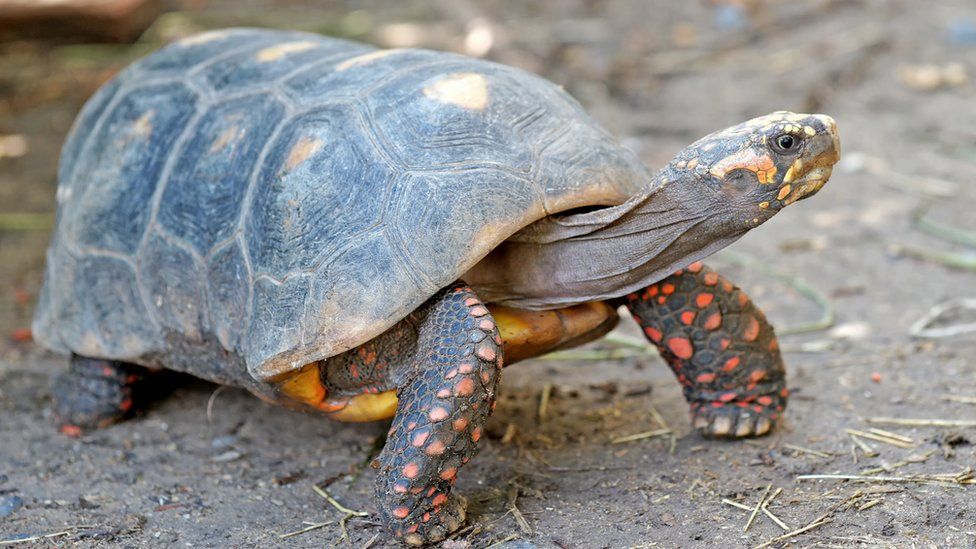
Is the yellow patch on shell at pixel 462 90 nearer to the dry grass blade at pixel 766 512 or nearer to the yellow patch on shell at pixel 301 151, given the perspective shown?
the yellow patch on shell at pixel 301 151

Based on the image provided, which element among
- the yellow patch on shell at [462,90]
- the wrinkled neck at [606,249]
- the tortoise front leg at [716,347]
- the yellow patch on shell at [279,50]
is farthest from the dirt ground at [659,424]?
the yellow patch on shell at [279,50]

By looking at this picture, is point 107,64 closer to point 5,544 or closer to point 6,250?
point 6,250

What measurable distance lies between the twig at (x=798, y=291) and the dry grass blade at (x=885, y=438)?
102 cm

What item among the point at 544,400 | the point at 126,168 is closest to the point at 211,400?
the point at 126,168

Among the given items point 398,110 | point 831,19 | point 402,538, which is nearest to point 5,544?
point 402,538

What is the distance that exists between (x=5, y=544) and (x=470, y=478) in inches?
56.6

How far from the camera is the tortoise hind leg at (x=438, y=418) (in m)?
2.83

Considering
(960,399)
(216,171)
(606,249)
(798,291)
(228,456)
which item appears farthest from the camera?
(798,291)

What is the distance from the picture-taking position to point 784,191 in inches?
112

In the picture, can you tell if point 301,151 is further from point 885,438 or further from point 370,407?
point 885,438

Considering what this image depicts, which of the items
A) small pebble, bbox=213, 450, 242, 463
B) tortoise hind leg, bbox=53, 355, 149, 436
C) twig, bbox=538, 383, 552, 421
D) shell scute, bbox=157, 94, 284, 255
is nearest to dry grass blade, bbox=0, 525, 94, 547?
small pebble, bbox=213, 450, 242, 463

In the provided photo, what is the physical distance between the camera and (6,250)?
580 centimetres

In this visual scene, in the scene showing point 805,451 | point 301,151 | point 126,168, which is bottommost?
point 805,451

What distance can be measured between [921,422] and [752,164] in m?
1.32
